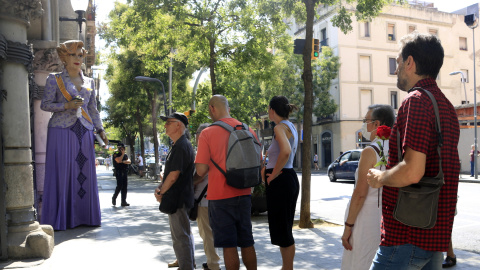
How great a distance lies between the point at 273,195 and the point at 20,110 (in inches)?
115

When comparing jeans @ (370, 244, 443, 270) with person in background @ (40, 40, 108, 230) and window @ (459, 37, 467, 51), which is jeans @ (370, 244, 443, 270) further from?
window @ (459, 37, 467, 51)

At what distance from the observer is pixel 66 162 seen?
23.2 ft

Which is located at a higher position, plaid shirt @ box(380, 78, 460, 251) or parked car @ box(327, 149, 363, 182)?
plaid shirt @ box(380, 78, 460, 251)

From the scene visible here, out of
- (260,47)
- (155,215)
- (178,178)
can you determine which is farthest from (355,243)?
(260,47)

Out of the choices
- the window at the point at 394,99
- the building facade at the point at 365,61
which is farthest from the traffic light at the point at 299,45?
the window at the point at 394,99

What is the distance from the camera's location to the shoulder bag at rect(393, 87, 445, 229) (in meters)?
2.37

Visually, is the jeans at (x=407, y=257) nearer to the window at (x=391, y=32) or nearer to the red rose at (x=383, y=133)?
the red rose at (x=383, y=133)

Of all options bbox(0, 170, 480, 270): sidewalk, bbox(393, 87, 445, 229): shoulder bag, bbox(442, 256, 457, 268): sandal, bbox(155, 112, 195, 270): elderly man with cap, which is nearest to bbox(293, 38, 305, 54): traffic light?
bbox(0, 170, 480, 270): sidewalk

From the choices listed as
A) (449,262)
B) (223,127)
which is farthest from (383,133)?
(449,262)

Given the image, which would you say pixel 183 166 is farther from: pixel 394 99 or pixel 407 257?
pixel 394 99

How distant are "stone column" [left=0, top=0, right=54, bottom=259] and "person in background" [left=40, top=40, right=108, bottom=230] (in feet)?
4.52

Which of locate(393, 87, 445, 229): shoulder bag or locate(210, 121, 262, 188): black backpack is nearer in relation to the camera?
locate(393, 87, 445, 229): shoulder bag

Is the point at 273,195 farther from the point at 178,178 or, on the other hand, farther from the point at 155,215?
the point at 155,215

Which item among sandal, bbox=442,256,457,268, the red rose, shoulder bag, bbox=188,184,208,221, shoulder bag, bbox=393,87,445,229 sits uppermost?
the red rose
